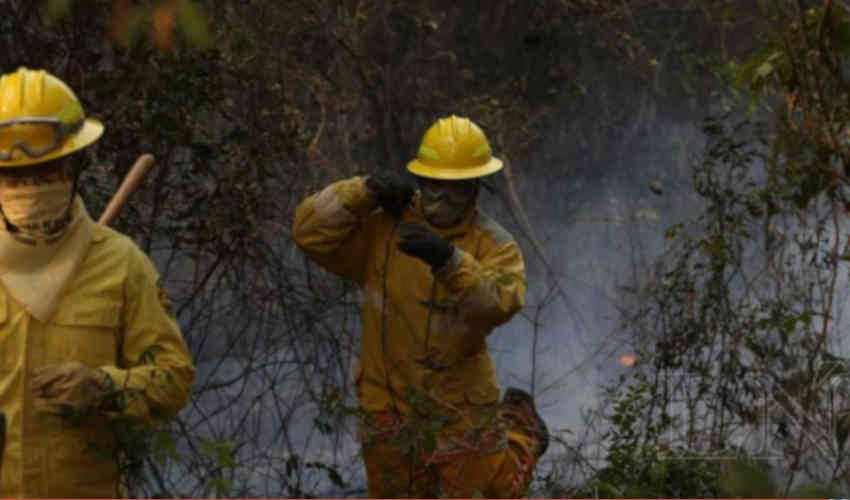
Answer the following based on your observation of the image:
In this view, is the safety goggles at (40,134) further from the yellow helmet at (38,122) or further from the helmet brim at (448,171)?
the helmet brim at (448,171)

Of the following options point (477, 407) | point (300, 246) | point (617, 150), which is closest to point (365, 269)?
point (300, 246)

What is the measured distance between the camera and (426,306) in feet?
20.8

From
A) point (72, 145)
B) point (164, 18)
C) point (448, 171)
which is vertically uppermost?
point (164, 18)

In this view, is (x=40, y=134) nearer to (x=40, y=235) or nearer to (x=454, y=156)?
(x=40, y=235)

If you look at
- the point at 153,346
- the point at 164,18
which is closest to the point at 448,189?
the point at 153,346

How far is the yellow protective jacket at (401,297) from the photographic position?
6.37m

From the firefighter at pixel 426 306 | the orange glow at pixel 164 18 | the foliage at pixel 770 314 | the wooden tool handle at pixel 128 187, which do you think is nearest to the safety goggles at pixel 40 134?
the wooden tool handle at pixel 128 187

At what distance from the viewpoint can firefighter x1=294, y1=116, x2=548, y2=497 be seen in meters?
6.26

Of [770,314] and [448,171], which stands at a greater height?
[448,171]

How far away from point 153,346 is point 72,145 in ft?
1.91

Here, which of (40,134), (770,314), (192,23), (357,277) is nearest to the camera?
(192,23)

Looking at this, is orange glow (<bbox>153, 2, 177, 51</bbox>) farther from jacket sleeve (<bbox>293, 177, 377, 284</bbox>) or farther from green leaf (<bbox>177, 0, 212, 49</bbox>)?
jacket sleeve (<bbox>293, 177, 377, 284</bbox>)

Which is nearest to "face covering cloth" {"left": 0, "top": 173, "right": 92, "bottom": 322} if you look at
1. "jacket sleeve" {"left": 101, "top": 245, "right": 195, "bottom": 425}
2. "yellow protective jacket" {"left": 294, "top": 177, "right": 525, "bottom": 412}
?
"jacket sleeve" {"left": 101, "top": 245, "right": 195, "bottom": 425}

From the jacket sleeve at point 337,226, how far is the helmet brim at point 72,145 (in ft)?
4.82
